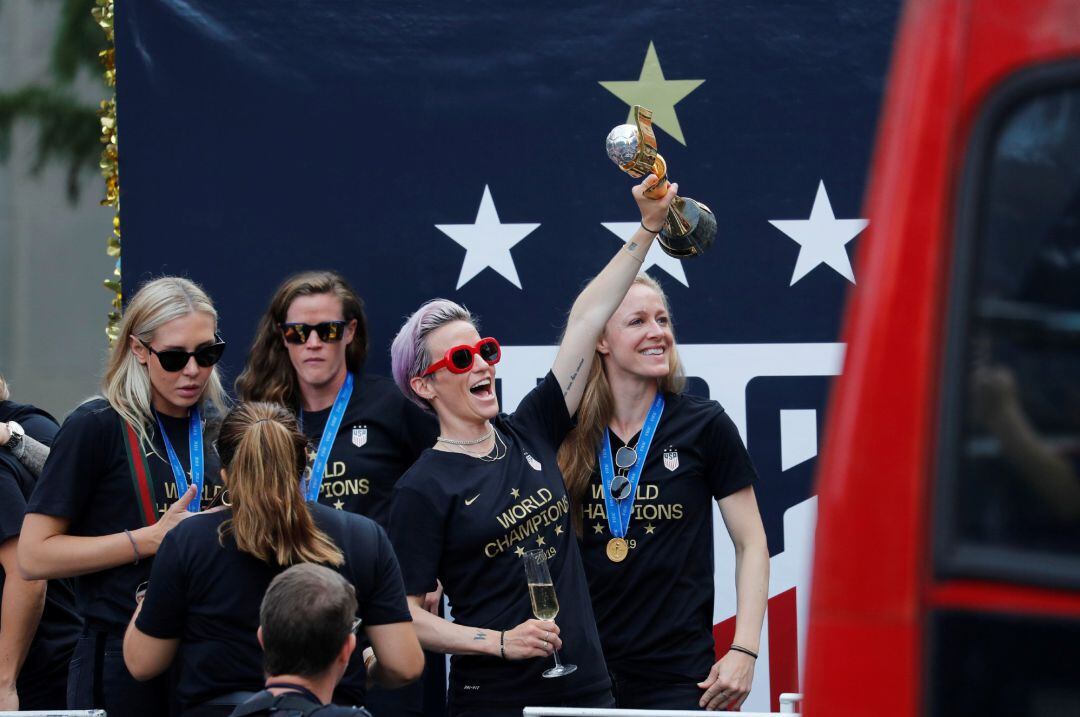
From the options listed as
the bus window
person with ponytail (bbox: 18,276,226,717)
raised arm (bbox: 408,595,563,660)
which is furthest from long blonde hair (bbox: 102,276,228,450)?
the bus window

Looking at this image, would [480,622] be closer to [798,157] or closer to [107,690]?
[107,690]

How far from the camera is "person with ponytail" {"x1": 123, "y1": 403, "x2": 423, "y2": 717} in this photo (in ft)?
10.7

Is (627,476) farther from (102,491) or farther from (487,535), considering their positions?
(102,491)

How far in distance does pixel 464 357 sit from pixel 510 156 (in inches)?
55.6

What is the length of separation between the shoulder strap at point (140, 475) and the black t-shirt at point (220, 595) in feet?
2.15

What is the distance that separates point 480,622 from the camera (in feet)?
12.2

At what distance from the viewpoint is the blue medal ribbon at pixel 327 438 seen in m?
4.36

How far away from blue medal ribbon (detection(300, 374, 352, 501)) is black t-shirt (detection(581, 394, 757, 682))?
83 cm

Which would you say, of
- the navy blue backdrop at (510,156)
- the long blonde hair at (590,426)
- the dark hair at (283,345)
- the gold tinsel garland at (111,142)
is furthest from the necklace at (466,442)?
the gold tinsel garland at (111,142)

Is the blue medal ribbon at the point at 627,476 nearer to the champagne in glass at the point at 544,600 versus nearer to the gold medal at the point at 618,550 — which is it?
the gold medal at the point at 618,550

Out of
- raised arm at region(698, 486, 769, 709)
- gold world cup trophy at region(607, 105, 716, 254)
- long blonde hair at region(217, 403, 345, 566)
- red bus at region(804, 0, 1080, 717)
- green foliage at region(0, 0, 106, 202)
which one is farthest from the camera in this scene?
green foliage at region(0, 0, 106, 202)

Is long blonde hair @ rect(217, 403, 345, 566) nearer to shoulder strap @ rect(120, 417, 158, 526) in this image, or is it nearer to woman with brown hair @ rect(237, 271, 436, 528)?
shoulder strap @ rect(120, 417, 158, 526)

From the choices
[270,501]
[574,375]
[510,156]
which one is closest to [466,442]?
[574,375]

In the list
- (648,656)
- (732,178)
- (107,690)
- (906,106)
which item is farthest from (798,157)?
(906,106)
